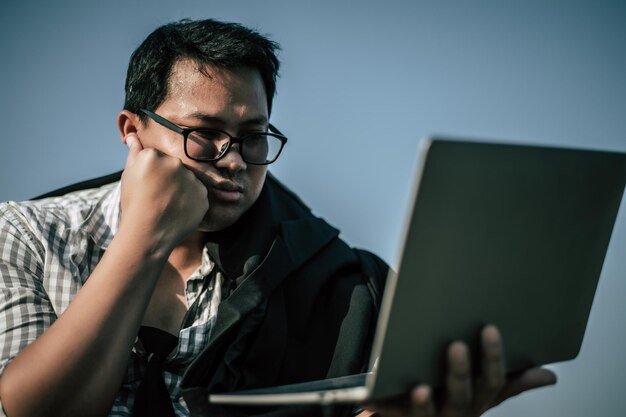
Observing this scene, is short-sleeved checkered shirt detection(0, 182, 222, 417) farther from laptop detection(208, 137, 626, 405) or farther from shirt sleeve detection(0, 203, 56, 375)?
laptop detection(208, 137, 626, 405)

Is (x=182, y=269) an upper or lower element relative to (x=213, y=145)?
lower

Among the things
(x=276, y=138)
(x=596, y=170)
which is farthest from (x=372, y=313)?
(x=596, y=170)

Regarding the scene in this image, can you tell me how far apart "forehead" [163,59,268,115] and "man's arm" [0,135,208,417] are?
340mm

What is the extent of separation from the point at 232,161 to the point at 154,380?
22.9 inches

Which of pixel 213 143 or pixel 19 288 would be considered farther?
pixel 213 143

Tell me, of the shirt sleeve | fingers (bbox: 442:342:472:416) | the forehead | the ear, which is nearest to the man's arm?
the shirt sleeve

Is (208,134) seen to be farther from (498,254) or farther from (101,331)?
(498,254)

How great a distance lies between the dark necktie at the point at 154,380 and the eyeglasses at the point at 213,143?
0.46m

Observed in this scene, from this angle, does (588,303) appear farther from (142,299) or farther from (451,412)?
(142,299)

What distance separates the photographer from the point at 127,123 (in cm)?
171

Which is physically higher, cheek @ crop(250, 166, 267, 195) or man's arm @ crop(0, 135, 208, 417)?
cheek @ crop(250, 166, 267, 195)

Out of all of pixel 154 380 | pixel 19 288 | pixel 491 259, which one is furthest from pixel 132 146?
pixel 491 259

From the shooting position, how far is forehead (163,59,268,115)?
1.52 metres

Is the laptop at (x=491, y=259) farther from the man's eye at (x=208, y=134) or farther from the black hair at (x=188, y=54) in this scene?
the black hair at (x=188, y=54)
